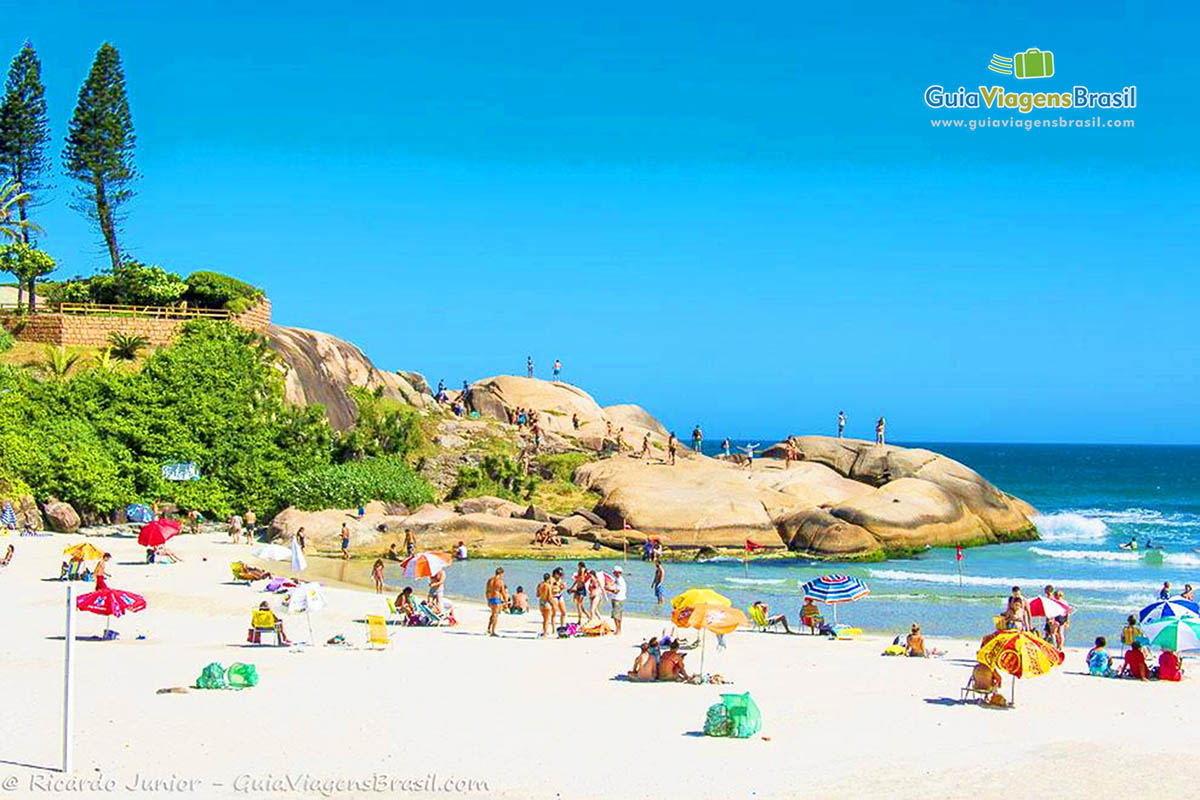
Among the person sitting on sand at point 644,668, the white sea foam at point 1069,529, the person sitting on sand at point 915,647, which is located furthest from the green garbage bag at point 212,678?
the white sea foam at point 1069,529

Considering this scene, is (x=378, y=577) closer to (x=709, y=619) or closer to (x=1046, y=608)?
(x=709, y=619)

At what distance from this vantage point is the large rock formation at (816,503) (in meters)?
38.4

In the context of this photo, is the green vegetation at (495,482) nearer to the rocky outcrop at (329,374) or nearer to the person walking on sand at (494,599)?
the rocky outcrop at (329,374)

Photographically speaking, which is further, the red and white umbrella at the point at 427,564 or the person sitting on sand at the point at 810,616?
the person sitting on sand at the point at 810,616

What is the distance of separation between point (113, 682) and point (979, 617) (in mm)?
17942

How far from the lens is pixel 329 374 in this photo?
4653 cm

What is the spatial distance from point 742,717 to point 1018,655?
4056 mm

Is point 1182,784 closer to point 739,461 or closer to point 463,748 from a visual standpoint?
point 463,748

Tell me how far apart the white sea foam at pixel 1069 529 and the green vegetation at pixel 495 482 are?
21.2 m

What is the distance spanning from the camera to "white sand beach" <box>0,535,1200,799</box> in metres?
11.9

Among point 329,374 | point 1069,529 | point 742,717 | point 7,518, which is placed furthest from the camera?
point 1069,529

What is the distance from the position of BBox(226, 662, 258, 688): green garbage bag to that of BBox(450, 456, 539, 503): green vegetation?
26.3m

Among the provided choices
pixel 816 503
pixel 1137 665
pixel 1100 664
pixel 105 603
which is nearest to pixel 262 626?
pixel 105 603

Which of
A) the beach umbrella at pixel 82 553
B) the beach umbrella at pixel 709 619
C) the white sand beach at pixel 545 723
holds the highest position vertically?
the beach umbrella at pixel 82 553
